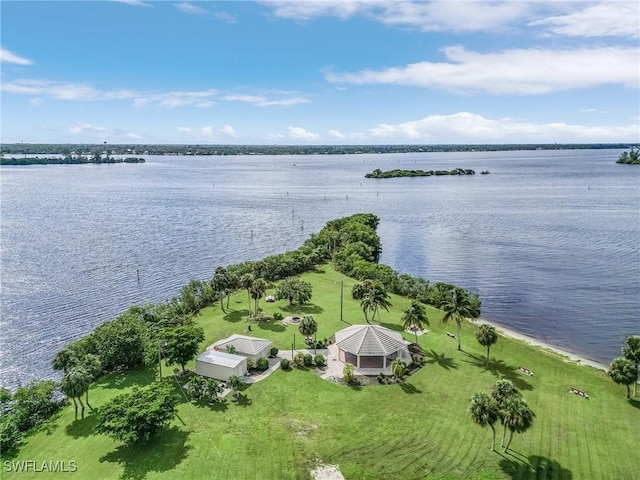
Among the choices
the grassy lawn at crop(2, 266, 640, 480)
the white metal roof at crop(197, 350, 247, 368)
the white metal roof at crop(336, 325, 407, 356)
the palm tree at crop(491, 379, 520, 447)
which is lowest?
the grassy lawn at crop(2, 266, 640, 480)

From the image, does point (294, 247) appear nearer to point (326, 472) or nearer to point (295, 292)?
point (295, 292)

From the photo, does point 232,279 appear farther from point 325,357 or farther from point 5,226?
point 5,226

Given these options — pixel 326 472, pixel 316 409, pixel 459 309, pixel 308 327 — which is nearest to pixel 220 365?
pixel 308 327

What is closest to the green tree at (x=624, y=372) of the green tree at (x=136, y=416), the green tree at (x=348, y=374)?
the green tree at (x=348, y=374)

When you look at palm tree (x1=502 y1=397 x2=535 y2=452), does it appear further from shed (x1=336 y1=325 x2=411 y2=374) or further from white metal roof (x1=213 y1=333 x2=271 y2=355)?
white metal roof (x1=213 y1=333 x2=271 y2=355)

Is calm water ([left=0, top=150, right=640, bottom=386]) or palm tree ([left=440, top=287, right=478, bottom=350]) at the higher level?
palm tree ([left=440, top=287, right=478, bottom=350])

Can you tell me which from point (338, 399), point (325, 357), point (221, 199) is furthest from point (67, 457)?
point (221, 199)

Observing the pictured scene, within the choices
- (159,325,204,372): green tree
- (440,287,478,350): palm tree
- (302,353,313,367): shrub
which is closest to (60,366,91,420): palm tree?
(159,325,204,372): green tree
